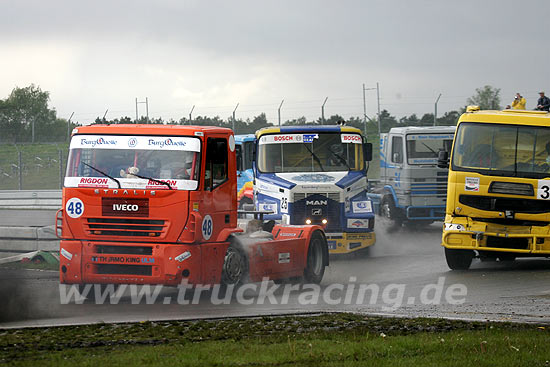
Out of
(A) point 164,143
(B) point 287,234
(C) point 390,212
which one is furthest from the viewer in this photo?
(C) point 390,212

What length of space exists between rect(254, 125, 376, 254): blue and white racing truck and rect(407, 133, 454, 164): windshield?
5.39 m

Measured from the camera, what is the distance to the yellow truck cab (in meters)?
15.7

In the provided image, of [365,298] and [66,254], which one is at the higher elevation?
[66,254]

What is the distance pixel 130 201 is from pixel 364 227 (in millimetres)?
8000

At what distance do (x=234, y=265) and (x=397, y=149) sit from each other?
516 inches

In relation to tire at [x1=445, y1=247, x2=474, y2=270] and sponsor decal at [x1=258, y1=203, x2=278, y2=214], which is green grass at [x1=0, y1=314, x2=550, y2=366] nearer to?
tire at [x1=445, y1=247, x2=474, y2=270]

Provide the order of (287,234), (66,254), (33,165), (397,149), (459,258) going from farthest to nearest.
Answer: (33,165) → (397,149) → (459,258) → (287,234) → (66,254)

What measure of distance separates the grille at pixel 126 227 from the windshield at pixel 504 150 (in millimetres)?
6180

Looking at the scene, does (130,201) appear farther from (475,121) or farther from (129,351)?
(475,121)

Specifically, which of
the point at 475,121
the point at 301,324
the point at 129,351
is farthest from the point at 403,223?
the point at 129,351

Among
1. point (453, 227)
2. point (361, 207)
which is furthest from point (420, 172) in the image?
point (453, 227)

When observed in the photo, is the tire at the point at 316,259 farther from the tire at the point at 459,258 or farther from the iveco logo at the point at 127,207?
the iveco logo at the point at 127,207

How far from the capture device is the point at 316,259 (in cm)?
1551

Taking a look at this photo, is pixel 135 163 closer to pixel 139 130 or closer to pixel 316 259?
pixel 139 130
